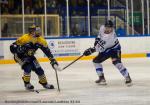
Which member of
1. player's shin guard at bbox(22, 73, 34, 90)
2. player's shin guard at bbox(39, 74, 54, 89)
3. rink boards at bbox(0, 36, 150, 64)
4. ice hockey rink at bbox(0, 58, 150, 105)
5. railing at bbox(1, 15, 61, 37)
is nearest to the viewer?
ice hockey rink at bbox(0, 58, 150, 105)

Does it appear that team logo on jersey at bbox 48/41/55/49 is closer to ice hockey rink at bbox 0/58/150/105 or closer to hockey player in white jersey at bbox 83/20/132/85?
ice hockey rink at bbox 0/58/150/105

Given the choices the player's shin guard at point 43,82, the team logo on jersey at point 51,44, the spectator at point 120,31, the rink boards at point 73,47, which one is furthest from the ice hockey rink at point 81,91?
the spectator at point 120,31

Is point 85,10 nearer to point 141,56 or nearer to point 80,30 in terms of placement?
point 80,30

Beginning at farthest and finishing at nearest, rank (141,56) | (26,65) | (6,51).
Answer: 1. (141,56)
2. (6,51)
3. (26,65)

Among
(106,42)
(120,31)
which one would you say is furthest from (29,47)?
(120,31)

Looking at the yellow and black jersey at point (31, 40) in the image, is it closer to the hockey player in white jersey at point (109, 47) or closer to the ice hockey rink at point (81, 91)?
the ice hockey rink at point (81, 91)

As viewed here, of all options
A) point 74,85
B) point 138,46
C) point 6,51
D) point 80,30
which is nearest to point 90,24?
point 80,30

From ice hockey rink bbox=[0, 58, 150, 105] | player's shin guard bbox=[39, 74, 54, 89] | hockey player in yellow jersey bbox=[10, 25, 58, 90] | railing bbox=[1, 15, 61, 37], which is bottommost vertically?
ice hockey rink bbox=[0, 58, 150, 105]

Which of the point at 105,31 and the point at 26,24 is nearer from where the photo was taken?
the point at 105,31

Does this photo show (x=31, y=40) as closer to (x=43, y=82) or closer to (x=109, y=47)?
(x=43, y=82)

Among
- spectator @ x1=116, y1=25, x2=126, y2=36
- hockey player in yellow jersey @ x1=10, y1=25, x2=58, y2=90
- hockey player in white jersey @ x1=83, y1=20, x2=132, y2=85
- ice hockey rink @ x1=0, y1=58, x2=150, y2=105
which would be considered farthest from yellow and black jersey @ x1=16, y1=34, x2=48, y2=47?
spectator @ x1=116, y1=25, x2=126, y2=36

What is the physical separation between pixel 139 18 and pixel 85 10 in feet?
8.54

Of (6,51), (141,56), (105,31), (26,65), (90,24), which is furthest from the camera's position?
(90,24)

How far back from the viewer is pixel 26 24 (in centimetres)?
2325
